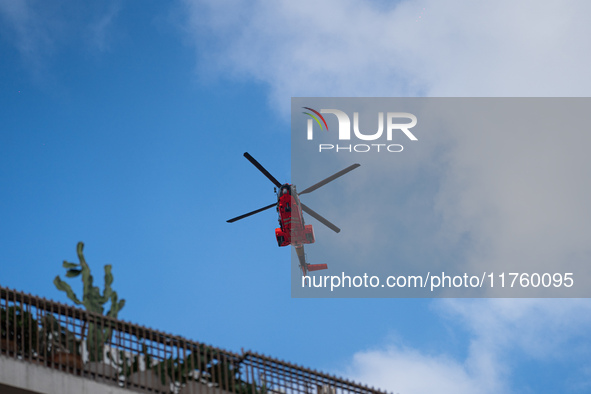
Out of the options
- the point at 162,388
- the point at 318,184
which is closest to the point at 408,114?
the point at 318,184

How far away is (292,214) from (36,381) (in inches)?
988

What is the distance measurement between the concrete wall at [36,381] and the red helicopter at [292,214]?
23.6 metres

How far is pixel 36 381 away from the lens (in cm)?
1286

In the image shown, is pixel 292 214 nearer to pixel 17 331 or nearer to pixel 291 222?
pixel 291 222

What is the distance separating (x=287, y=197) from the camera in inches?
1425

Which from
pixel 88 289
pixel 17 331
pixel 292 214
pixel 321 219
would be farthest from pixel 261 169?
pixel 17 331

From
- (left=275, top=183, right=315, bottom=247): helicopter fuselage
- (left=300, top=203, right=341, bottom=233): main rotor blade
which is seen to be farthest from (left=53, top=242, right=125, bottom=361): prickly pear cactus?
(left=300, top=203, right=341, bottom=233): main rotor blade

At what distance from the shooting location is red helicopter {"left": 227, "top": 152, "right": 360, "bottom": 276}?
3634 cm

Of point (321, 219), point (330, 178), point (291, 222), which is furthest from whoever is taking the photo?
point (321, 219)

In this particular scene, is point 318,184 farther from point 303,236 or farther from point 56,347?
point 56,347

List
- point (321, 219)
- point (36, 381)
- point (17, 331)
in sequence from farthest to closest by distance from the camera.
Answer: point (321, 219), point (17, 331), point (36, 381)

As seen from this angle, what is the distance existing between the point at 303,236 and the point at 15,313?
2719 centimetres

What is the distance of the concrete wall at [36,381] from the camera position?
503 inches

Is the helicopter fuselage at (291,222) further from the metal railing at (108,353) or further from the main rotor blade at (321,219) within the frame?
the metal railing at (108,353)
